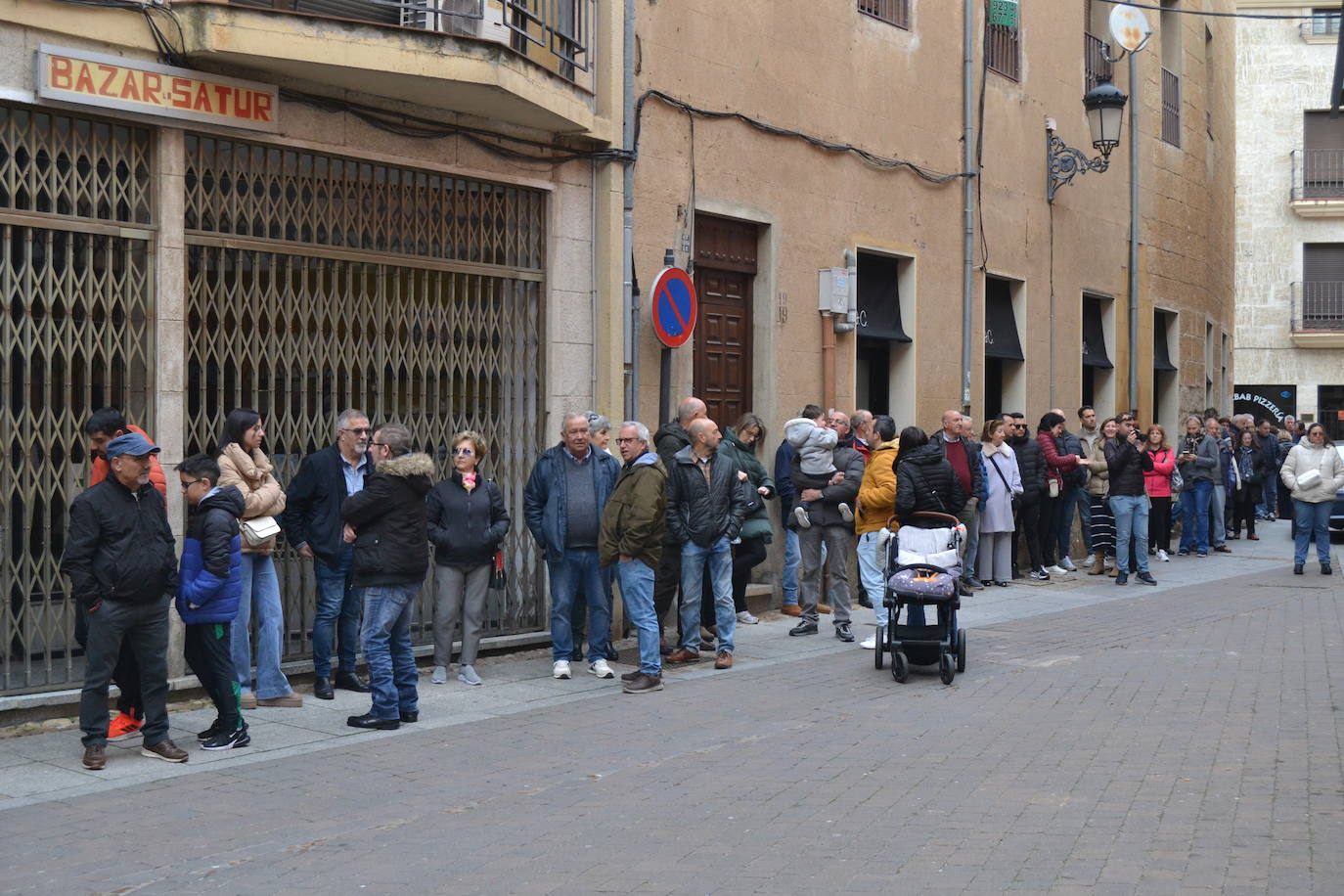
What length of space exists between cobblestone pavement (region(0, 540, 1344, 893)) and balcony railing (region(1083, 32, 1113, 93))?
12.3 meters

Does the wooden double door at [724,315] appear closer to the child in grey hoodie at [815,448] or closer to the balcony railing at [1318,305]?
the child in grey hoodie at [815,448]

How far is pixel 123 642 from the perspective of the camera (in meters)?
7.97

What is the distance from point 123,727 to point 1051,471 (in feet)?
38.6

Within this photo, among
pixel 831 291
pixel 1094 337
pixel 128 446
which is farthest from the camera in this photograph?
pixel 1094 337

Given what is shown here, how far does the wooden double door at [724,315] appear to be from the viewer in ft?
46.4

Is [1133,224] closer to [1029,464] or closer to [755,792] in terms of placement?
[1029,464]

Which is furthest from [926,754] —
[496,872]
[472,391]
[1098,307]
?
[1098,307]

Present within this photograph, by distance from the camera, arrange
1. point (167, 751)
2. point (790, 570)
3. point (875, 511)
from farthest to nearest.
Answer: point (790, 570), point (875, 511), point (167, 751)

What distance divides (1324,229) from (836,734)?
119ft

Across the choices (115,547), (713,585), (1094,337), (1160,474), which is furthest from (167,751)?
(1094,337)

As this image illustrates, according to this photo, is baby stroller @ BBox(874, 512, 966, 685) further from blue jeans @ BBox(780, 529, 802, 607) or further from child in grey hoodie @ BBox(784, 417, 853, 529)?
blue jeans @ BBox(780, 529, 802, 607)

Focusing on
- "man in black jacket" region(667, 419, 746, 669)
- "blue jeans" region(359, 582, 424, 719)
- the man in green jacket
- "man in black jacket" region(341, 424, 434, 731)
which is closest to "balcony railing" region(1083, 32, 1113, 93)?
"man in black jacket" region(667, 419, 746, 669)

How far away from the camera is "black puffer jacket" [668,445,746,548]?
10758 millimetres

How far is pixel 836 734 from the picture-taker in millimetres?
8562
